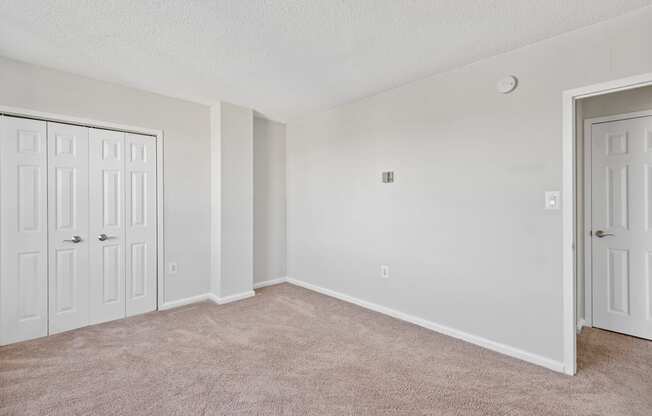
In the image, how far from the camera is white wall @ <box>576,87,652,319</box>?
109 inches

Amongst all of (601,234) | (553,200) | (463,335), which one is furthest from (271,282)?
(601,234)

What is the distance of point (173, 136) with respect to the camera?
3.61 metres

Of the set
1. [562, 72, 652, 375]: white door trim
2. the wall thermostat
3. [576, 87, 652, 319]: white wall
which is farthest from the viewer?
[576, 87, 652, 319]: white wall

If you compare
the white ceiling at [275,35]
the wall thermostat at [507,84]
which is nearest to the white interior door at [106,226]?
the white ceiling at [275,35]

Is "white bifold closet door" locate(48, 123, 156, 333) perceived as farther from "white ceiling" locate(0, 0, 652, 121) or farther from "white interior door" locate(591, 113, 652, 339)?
"white interior door" locate(591, 113, 652, 339)

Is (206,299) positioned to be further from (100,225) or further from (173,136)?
(173,136)

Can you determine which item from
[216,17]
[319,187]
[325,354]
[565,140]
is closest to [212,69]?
[216,17]

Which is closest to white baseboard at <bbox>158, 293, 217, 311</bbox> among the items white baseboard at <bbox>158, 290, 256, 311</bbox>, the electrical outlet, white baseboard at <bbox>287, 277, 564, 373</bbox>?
white baseboard at <bbox>158, 290, 256, 311</bbox>

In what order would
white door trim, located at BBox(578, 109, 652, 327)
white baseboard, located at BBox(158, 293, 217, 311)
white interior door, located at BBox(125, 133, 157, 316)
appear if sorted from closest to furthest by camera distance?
white door trim, located at BBox(578, 109, 652, 327) → white interior door, located at BBox(125, 133, 157, 316) → white baseboard, located at BBox(158, 293, 217, 311)

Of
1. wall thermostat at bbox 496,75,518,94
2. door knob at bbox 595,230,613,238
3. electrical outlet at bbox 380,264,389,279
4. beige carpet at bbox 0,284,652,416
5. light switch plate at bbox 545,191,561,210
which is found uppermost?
wall thermostat at bbox 496,75,518,94

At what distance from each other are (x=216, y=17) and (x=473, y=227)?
252 centimetres

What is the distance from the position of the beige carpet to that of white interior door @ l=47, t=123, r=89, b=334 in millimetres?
261

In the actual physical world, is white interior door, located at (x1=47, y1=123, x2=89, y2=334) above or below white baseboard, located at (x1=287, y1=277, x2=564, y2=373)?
above

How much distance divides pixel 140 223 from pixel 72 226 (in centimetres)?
58
